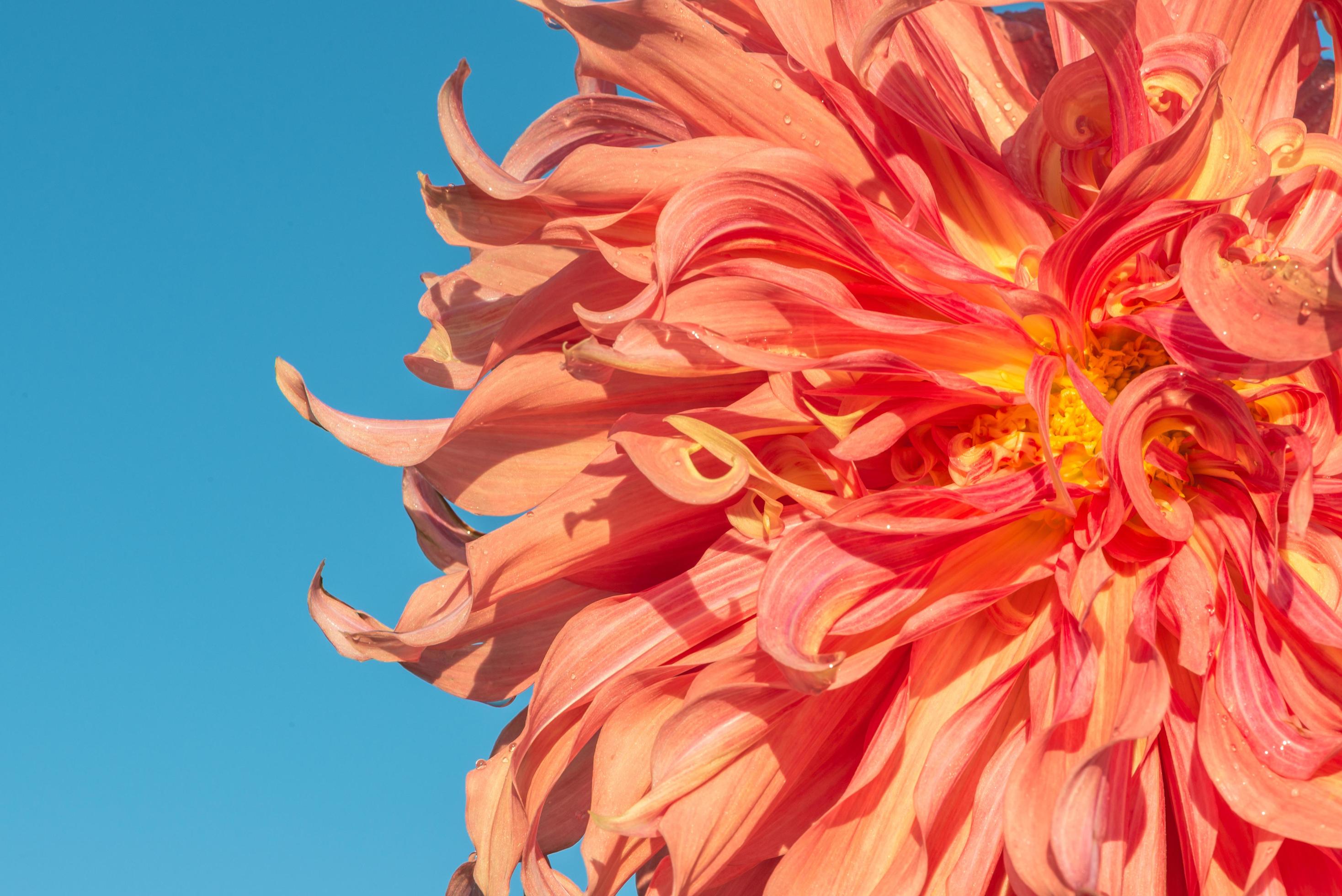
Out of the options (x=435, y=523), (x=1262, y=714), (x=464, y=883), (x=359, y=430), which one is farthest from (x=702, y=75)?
(x=464, y=883)

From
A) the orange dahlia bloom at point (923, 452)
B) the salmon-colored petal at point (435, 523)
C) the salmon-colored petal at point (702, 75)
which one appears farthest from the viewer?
the salmon-colored petal at point (435, 523)

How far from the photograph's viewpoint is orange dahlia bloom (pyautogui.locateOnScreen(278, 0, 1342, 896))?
3.41 feet

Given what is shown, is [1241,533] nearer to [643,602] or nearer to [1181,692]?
[1181,692]

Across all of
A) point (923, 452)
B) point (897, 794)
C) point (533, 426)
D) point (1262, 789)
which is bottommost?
point (1262, 789)

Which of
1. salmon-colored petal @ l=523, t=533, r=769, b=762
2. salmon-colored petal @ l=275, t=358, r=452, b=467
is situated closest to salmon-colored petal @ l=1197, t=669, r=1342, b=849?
salmon-colored petal @ l=523, t=533, r=769, b=762

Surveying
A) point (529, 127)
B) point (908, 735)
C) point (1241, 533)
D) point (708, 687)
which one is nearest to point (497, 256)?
point (529, 127)

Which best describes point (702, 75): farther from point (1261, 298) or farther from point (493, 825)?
point (493, 825)

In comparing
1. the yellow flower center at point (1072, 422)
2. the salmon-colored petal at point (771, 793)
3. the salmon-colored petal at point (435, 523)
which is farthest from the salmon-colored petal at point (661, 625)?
the salmon-colored petal at point (435, 523)

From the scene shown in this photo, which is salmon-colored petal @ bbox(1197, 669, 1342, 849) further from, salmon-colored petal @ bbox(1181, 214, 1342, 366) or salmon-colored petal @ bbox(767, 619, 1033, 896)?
salmon-colored petal @ bbox(1181, 214, 1342, 366)

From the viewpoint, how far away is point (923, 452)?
1.25m

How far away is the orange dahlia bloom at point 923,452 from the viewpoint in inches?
40.9

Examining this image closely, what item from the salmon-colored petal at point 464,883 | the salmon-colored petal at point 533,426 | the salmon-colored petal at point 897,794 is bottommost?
the salmon-colored petal at point 897,794

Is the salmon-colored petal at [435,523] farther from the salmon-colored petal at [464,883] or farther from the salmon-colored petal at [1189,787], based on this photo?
the salmon-colored petal at [1189,787]

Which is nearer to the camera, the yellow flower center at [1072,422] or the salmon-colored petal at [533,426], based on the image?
the yellow flower center at [1072,422]
